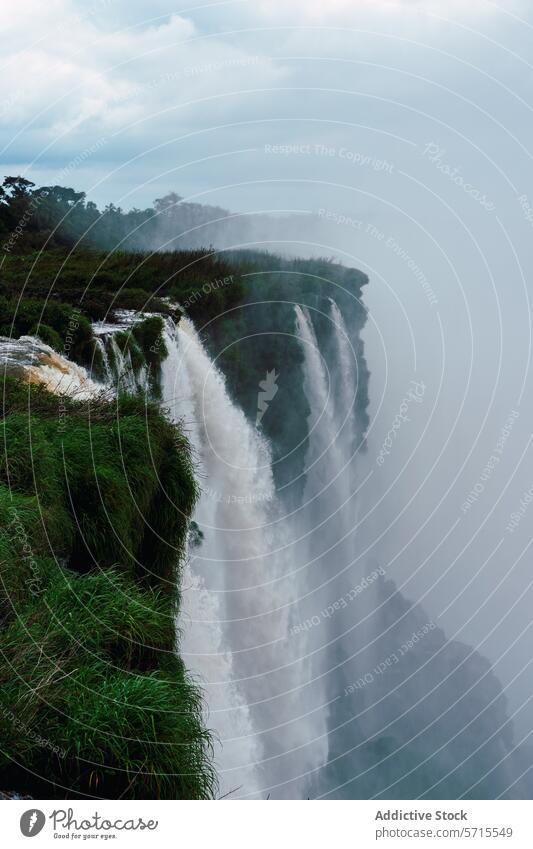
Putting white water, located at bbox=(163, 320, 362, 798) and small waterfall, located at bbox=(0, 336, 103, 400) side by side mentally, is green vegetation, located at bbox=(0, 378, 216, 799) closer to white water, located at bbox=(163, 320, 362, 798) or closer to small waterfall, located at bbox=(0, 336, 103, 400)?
small waterfall, located at bbox=(0, 336, 103, 400)

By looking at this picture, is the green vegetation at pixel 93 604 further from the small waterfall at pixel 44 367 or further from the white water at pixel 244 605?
the white water at pixel 244 605

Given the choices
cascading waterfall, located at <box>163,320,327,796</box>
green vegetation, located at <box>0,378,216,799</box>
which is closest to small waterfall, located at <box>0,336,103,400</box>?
green vegetation, located at <box>0,378,216,799</box>

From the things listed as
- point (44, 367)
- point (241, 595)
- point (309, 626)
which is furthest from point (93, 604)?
point (309, 626)

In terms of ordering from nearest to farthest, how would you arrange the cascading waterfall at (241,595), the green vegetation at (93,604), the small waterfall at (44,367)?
the green vegetation at (93,604)
the small waterfall at (44,367)
the cascading waterfall at (241,595)

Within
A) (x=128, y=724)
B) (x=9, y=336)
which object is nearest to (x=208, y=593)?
(x=9, y=336)

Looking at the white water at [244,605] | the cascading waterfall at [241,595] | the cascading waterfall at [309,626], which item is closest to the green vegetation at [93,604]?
the cascading waterfall at [309,626]

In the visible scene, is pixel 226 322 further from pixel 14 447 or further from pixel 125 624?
pixel 125 624

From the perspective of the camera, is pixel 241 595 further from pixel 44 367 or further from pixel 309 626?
pixel 44 367
